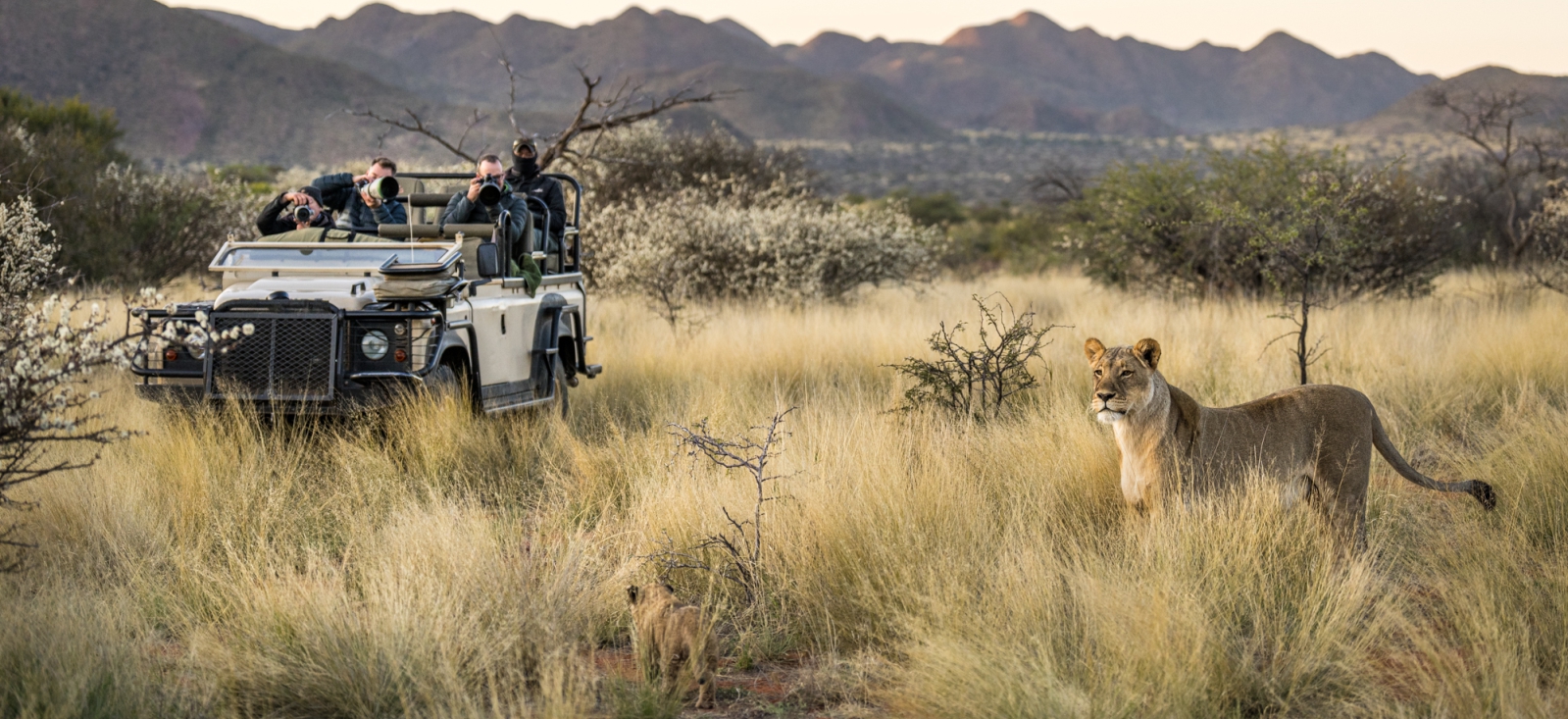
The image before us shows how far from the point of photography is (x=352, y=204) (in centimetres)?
962

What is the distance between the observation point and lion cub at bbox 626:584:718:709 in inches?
167

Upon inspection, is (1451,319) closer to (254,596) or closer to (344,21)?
(254,596)

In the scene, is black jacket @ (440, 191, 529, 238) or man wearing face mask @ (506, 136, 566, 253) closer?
black jacket @ (440, 191, 529, 238)

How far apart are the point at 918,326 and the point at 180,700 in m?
9.07

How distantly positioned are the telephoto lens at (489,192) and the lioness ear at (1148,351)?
513 centimetres

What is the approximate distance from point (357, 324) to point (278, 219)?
241cm

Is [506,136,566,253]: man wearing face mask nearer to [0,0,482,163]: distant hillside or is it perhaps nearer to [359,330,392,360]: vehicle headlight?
Answer: [359,330,392,360]: vehicle headlight

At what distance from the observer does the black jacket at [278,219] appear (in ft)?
29.9

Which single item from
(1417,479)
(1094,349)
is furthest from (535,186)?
(1417,479)

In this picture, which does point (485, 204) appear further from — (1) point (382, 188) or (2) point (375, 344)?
(2) point (375, 344)

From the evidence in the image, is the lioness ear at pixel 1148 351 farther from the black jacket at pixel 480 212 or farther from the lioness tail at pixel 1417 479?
the black jacket at pixel 480 212

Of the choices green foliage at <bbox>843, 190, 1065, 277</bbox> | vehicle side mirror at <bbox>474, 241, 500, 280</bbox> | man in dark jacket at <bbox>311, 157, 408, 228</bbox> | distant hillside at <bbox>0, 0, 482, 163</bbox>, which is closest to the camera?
vehicle side mirror at <bbox>474, 241, 500, 280</bbox>

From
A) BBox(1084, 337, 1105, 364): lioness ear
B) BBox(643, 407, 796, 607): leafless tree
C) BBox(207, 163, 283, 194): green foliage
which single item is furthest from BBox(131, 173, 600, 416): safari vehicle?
BBox(207, 163, 283, 194): green foliage

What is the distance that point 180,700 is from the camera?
13.0ft
